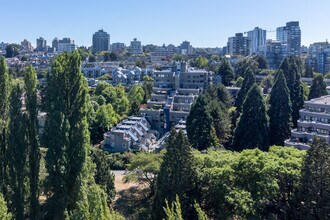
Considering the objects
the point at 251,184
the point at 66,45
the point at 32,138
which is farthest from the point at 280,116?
the point at 66,45

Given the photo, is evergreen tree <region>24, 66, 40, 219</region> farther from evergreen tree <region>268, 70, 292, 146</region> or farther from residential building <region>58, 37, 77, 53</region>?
residential building <region>58, 37, 77, 53</region>

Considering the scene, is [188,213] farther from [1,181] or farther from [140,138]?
[140,138]

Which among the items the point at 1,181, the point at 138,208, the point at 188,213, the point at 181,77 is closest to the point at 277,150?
the point at 188,213

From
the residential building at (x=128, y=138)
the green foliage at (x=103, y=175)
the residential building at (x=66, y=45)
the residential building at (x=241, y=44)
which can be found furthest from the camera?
the residential building at (x=66, y=45)

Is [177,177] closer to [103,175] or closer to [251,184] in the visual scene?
[251,184]

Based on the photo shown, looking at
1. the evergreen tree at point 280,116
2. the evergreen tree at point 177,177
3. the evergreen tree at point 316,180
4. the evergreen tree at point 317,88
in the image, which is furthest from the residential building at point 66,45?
the evergreen tree at point 316,180

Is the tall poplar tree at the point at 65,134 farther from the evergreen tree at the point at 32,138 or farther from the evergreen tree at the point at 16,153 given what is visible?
the evergreen tree at the point at 16,153
